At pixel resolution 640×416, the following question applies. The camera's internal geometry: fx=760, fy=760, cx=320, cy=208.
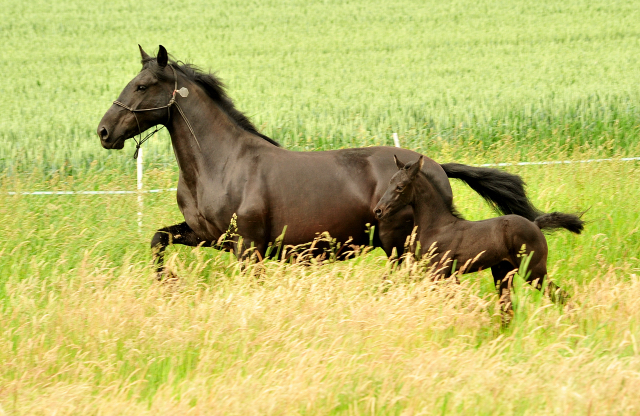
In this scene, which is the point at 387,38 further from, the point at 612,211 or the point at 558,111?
the point at 612,211

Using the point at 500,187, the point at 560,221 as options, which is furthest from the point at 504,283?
the point at 500,187

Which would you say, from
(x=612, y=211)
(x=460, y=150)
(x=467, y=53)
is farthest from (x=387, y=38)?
(x=612, y=211)

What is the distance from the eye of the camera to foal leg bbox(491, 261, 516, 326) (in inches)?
216

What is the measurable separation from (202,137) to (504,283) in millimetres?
2803

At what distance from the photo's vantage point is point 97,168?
1125cm

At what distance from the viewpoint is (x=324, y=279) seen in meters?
5.54

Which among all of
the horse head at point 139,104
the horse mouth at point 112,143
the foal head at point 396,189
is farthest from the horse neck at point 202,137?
the foal head at point 396,189

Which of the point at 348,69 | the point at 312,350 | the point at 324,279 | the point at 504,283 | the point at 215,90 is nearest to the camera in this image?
the point at 312,350

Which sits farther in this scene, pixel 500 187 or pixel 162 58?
pixel 500 187

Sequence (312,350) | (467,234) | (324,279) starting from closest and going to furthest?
(312,350)
(324,279)
(467,234)

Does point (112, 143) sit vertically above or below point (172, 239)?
above

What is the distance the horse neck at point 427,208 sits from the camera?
19.6 ft

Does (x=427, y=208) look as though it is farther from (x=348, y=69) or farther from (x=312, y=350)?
(x=348, y=69)

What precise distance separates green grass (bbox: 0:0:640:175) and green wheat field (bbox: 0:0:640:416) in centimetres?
9
